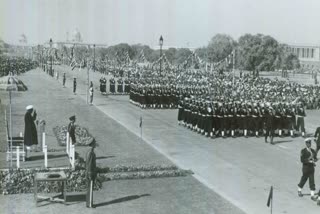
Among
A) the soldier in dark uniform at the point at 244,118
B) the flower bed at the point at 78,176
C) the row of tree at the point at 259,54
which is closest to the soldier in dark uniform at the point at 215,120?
the soldier in dark uniform at the point at 244,118

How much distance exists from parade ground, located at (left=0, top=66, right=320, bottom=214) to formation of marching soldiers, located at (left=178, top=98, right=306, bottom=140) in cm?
59

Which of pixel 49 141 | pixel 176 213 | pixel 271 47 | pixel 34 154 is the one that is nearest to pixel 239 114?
pixel 49 141

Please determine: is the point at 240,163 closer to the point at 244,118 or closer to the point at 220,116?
the point at 220,116

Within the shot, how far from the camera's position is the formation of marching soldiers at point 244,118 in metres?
21.5

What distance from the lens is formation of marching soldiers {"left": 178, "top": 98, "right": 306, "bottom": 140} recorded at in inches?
846

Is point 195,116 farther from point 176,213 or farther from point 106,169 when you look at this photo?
point 176,213

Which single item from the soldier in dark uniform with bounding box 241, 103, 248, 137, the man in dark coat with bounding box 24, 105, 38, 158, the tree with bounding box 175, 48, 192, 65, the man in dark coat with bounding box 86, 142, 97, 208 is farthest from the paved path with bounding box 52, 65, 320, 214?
the tree with bounding box 175, 48, 192, 65

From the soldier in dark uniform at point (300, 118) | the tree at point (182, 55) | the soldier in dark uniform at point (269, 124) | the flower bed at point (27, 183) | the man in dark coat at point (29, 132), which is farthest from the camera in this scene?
the tree at point (182, 55)

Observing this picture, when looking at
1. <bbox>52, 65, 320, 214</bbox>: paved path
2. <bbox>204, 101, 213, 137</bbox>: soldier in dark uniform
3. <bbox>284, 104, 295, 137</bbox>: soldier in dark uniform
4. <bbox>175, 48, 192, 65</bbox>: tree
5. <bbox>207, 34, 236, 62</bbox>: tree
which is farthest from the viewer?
<bbox>175, 48, 192, 65</bbox>: tree

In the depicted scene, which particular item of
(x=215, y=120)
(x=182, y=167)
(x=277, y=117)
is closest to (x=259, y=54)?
(x=277, y=117)

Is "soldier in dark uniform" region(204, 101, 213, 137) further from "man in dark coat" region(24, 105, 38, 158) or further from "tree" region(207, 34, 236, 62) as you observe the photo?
"tree" region(207, 34, 236, 62)

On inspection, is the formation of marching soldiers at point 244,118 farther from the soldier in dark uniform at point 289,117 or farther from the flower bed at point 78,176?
the flower bed at point 78,176

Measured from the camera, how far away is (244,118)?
71.4 ft

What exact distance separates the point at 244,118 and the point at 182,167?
6.86 m
